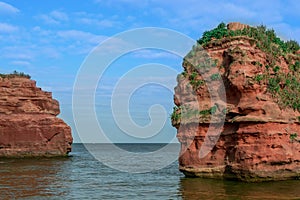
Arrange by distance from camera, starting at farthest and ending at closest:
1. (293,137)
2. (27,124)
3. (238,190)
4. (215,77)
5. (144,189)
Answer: (27,124) → (215,77) → (293,137) → (144,189) → (238,190)

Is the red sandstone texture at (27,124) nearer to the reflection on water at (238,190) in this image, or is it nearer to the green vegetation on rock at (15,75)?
the green vegetation on rock at (15,75)

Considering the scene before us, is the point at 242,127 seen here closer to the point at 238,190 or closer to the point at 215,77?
the point at 238,190

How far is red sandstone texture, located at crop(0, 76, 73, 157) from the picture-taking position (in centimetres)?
4991

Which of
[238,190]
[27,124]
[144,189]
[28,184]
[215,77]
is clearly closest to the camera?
[238,190]

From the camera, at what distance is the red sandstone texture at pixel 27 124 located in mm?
49906

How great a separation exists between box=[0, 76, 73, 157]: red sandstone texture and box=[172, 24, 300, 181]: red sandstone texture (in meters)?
32.0

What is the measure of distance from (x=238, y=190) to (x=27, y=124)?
38275mm

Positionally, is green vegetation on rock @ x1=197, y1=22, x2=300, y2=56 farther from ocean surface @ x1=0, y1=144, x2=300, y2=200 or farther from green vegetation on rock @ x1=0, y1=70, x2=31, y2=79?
green vegetation on rock @ x1=0, y1=70, x2=31, y2=79

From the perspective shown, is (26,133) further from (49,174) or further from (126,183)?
(126,183)

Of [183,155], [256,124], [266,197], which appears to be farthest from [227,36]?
[266,197]

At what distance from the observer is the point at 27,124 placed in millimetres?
50688

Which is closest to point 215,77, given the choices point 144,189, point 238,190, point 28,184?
point 238,190

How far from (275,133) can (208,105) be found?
4294mm

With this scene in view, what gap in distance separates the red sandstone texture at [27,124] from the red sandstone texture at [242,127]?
Result: 32037mm
